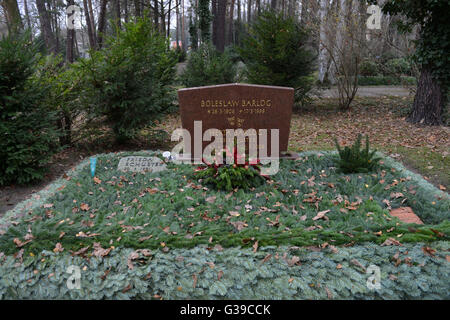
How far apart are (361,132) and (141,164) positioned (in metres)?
5.93

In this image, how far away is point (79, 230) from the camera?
367 cm

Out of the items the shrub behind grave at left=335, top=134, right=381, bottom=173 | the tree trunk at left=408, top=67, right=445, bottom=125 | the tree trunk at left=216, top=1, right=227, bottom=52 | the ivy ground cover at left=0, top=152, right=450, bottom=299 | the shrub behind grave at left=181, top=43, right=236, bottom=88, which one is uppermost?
the tree trunk at left=216, top=1, right=227, bottom=52

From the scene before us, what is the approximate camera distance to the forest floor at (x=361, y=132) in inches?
236

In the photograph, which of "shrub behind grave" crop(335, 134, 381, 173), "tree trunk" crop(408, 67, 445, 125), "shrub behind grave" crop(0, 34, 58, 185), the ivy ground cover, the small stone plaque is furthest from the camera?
"tree trunk" crop(408, 67, 445, 125)

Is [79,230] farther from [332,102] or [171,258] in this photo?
[332,102]

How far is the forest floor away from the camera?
600 cm

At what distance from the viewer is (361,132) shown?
29.6 ft

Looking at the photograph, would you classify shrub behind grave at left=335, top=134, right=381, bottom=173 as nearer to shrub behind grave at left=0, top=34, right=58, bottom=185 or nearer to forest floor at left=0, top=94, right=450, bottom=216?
forest floor at left=0, top=94, right=450, bottom=216

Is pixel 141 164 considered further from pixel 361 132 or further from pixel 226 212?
pixel 361 132

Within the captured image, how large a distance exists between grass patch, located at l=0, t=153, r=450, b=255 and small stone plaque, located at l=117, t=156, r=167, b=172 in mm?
225

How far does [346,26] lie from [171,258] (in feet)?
33.8

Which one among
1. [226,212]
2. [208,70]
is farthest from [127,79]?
[208,70]

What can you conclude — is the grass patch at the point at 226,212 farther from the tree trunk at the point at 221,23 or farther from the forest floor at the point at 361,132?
the tree trunk at the point at 221,23

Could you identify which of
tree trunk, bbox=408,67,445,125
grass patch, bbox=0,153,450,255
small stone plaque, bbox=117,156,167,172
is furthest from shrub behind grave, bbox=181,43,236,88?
grass patch, bbox=0,153,450,255
